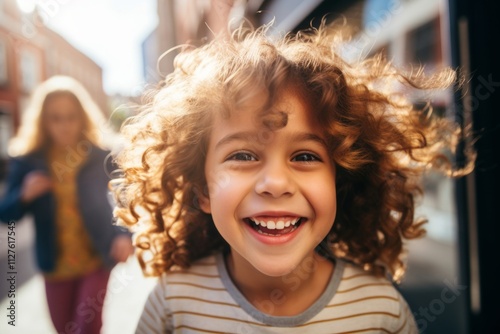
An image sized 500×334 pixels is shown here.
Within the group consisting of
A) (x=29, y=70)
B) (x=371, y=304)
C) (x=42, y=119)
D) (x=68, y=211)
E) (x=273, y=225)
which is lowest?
(x=371, y=304)

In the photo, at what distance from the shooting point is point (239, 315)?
4.26ft

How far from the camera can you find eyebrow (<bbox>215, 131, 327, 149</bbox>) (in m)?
1.16

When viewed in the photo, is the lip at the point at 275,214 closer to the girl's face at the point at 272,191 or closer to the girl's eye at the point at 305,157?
the girl's face at the point at 272,191

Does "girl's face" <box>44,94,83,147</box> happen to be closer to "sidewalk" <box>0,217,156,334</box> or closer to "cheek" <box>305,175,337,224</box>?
"sidewalk" <box>0,217,156,334</box>

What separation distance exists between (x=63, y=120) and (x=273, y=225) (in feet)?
6.08

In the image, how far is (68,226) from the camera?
95.7 inches

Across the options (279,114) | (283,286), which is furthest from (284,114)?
(283,286)

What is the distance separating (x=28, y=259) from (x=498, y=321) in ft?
15.6

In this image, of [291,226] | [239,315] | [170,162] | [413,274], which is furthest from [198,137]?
[413,274]

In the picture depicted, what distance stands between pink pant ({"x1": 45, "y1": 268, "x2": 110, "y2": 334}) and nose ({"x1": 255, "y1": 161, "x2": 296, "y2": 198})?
5.52 feet

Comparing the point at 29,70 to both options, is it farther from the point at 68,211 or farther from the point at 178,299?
the point at 178,299

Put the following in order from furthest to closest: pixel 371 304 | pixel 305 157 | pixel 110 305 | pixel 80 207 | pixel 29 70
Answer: pixel 29 70
pixel 110 305
pixel 80 207
pixel 371 304
pixel 305 157

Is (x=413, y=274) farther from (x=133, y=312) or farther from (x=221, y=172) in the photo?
(x=221, y=172)

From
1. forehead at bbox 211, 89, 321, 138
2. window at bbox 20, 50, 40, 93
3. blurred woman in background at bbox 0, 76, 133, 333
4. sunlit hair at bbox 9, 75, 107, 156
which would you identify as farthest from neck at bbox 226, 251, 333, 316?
window at bbox 20, 50, 40, 93
